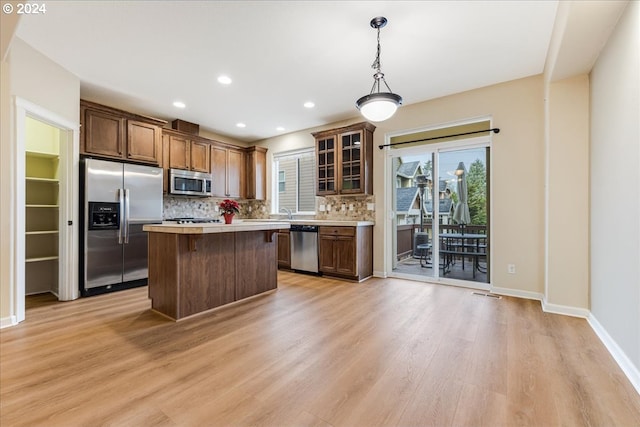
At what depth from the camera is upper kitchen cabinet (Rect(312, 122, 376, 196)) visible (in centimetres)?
477

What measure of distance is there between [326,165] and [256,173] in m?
1.87

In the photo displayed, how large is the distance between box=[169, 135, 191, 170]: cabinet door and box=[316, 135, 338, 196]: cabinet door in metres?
2.41

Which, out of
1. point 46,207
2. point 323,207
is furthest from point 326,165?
point 46,207

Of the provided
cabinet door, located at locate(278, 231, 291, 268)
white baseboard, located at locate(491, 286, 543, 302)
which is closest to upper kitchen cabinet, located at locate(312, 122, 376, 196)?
cabinet door, located at locate(278, 231, 291, 268)

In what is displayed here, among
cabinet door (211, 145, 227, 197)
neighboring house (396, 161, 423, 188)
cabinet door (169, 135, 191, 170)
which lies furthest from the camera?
cabinet door (211, 145, 227, 197)

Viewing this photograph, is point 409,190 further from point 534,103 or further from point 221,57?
point 221,57

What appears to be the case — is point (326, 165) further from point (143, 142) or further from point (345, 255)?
point (143, 142)

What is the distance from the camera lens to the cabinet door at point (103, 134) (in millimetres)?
3818

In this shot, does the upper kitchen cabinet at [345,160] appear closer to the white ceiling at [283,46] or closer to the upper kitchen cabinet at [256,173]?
the white ceiling at [283,46]

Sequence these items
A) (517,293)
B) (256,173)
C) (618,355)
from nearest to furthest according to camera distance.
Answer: (618,355)
(517,293)
(256,173)

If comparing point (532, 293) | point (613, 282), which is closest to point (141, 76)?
point (613, 282)

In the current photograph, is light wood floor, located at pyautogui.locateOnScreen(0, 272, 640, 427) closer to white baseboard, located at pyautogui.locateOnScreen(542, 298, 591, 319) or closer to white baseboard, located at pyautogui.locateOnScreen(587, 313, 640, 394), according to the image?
white baseboard, located at pyautogui.locateOnScreen(587, 313, 640, 394)

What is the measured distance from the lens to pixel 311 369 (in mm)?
1949

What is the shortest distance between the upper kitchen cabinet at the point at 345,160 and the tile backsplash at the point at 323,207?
33 centimetres
